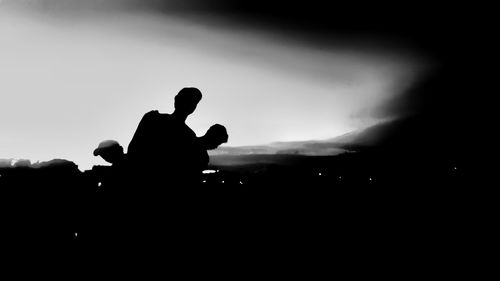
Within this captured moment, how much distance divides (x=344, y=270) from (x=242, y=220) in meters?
1.48

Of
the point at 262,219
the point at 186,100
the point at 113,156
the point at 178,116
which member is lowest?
the point at 262,219

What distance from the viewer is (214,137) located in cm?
295

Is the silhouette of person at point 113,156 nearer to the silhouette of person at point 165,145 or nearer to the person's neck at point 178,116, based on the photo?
the silhouette of person at point 165,145

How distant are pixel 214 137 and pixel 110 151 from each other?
0.78m

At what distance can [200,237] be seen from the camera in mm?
3678

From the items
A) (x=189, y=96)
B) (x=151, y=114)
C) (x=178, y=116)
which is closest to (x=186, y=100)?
(x=189, y=96)

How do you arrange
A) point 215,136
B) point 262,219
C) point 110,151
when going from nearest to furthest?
point 110,151 < point 215,136 < point 262,219

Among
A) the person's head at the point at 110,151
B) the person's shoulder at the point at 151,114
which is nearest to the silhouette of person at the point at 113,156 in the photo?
the person's head at the point at 110,151

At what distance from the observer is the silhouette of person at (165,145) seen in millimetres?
2787

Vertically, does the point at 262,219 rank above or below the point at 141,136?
below

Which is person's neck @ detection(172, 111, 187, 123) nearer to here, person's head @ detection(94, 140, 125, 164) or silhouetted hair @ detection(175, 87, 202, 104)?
silhouetted hair @ detection(175, 87, 202, 104)

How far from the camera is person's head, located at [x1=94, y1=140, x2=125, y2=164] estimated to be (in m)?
2.58

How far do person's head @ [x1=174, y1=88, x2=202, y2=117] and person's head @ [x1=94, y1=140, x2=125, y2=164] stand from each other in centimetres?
53

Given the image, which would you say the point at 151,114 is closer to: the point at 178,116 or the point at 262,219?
→ the point at 178,116
